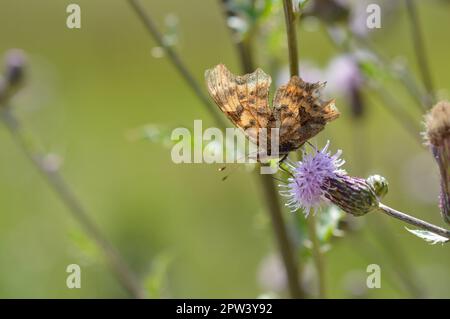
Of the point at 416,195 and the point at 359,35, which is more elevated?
the point at 416,195

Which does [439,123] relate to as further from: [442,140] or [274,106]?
[274,106]

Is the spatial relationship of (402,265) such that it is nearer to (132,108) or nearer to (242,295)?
(242,295)

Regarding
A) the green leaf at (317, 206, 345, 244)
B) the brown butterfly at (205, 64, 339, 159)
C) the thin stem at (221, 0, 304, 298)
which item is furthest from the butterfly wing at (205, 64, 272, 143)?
the thin stem at (221, 0, 304, 298)

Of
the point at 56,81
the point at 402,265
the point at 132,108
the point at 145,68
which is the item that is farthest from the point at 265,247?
the point at 145,68

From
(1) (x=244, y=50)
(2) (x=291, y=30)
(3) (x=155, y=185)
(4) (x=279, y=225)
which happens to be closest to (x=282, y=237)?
(4) (x=279, y=225)

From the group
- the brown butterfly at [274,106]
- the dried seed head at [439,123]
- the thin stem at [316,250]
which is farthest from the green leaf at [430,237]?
the thin stem at [316,250]
